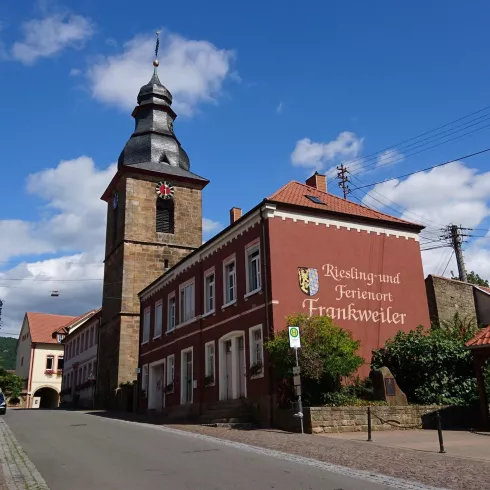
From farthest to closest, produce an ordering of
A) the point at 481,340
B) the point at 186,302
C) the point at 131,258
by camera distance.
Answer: the point at 131,258
the point at 186,302
the point at 481,340

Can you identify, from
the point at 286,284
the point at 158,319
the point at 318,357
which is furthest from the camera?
the point at 158,319

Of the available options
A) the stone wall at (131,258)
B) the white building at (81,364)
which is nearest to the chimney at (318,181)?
the stone wall at (131,258)

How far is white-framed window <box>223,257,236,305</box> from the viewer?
22.3 metres

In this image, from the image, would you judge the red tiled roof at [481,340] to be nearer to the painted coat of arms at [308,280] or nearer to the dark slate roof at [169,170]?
the painted coat of arms at [308,280]

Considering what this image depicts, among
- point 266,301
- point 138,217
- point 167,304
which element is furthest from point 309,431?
point 138,217

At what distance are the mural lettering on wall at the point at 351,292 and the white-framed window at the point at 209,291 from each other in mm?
5236

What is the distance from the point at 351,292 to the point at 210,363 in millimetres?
6787

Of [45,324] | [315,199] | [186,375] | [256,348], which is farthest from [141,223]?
[45,324]

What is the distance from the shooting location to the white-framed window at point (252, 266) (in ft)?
67.9

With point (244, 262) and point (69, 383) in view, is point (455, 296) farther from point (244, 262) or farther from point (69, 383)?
point (69, 383)

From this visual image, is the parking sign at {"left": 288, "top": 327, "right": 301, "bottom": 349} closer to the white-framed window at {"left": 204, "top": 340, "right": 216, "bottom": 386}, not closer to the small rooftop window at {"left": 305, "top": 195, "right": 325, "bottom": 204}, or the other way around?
the small rooftop window at {"left": 305, "top": 195, "right": 325, "bottom": 204}

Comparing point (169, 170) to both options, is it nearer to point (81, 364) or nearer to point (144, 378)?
point (144, 378)

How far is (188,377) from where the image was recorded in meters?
25.8

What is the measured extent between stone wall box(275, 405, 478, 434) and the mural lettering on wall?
4412mm
